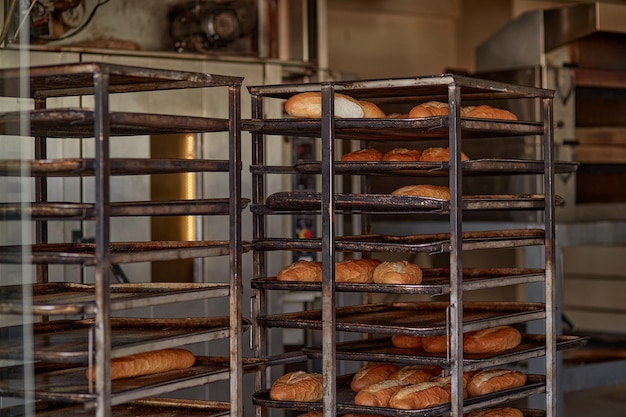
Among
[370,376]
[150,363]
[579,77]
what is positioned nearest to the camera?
[150,363]

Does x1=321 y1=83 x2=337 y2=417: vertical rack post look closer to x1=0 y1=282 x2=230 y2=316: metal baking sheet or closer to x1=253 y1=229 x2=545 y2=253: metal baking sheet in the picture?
x1=253 y1=229 x2=545 y2=253: metal baking sheet

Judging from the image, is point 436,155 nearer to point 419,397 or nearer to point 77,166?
point 419,397

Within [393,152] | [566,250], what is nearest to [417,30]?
[566,250]

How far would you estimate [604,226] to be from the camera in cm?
572

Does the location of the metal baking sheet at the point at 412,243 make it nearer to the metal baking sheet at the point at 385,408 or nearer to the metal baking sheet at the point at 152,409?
the metal baking sheet at the point at 385,408

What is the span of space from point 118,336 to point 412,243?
1.05 metres

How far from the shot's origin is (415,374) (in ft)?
11.0

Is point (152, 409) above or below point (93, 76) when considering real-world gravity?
below

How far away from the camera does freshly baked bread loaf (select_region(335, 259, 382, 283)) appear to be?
10.6 ft

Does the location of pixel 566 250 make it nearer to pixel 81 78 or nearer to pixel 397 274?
pixel 397 274

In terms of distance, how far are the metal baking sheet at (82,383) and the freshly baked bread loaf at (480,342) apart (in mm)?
714

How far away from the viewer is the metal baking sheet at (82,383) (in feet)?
8.27

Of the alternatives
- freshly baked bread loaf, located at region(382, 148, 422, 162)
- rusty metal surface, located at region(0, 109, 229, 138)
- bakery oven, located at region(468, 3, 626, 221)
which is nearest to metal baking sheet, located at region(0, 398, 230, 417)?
rusty metal surface, located at region(0, 109, 229, 138)

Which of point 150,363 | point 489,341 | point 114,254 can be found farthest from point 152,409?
point 489,341
